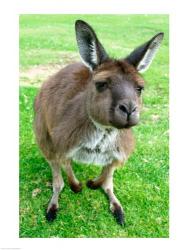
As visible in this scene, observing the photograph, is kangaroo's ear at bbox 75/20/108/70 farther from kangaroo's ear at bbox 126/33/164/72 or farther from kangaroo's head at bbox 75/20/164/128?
kangaroo's ear at bbox 126/33/164/72

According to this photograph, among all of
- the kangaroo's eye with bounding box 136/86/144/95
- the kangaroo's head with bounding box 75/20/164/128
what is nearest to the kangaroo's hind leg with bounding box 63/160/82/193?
the kangaroo's head with bounding box 75/20/164/128

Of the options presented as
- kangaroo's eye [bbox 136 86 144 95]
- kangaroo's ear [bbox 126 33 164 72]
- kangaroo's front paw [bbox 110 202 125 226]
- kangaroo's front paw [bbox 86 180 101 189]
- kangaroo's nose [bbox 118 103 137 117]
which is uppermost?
kangaroo's ear [bbox 126 33 164 72]

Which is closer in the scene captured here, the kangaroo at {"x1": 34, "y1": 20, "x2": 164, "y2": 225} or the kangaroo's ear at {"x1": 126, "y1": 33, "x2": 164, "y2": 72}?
the kangaroo at {"x1": 34, "y1": 20, "x2": 164, "y2": 225}

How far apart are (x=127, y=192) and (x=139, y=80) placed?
4.96 ft

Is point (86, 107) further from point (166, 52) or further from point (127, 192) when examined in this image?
point (166, 52)

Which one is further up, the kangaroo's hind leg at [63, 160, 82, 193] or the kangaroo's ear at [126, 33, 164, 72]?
the kangaroo's ear at [126, 33, 164, 72]

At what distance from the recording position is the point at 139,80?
3.17m

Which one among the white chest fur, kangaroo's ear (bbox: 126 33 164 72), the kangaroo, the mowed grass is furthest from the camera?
the mowed grass

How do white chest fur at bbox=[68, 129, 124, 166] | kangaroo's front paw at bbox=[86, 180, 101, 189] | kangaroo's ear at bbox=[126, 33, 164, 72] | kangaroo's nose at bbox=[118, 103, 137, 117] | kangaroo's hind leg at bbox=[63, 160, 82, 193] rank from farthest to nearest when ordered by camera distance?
1. kangaroo's front paw at bbox=[86, 180, 101, 189]
2. kangaroo's hind leg at bbox=[63, 160, 82, 193]
3. white chest fur at bbox=[68, 129, 124, 166]
4. kangaroo's ear at bbox=[126, 33, 164, 72]
5. kangaroo's nose at bbox=[118, 103, 137, 117]

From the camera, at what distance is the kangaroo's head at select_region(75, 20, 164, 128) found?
2.96 m

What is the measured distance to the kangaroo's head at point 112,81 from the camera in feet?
9.73

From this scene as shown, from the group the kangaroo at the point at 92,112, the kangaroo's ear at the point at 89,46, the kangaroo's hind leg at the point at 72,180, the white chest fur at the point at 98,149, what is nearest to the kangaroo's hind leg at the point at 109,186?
the kangaroo at the point at 92,112

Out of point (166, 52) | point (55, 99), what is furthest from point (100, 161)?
point (166, 52)

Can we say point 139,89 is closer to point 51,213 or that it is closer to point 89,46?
point 89,46
